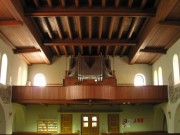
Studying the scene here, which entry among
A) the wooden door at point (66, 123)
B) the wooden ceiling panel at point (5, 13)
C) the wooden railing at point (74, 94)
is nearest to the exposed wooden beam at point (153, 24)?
the wooden railing at point (74, 94)

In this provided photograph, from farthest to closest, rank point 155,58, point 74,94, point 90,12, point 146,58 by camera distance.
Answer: point 146,58
point 155,58
point 74,94
point 90,12

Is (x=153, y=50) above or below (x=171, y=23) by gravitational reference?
below

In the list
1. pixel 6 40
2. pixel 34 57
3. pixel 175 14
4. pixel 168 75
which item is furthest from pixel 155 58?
pixel 6 40

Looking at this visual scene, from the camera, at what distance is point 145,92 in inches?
697

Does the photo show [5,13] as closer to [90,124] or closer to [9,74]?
[9,74]

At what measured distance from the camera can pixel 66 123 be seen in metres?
20.6

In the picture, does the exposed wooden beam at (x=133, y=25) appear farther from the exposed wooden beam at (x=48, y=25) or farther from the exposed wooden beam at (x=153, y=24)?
the exposed wooden beam at (x=48, y=25)

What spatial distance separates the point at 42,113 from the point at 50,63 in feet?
12.1

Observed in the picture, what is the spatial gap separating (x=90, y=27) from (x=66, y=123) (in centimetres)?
840

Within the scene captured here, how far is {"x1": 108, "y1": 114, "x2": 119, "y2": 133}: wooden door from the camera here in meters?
20.5

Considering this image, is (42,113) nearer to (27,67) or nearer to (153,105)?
(27,67)

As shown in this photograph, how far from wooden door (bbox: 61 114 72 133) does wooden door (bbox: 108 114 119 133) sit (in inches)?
112

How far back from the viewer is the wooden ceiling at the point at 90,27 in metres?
12.9

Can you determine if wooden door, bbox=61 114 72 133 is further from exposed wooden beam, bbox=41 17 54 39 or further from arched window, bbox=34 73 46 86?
exposed wooden beam, bbox=41 17 54 39
